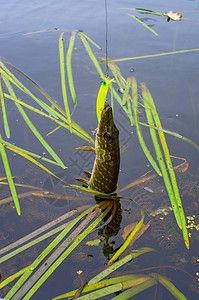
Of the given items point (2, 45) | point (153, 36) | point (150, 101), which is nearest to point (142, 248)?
point (150, 101)

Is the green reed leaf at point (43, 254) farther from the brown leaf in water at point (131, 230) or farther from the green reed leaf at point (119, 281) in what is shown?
the brown leaf in water at point (131, 230)

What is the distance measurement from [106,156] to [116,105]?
4.90 feet

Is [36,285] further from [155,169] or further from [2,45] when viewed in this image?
[2,45]

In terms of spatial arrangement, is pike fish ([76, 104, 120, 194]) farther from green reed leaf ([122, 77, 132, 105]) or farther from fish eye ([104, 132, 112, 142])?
green reed leaf ([122, 77, 132, 105])

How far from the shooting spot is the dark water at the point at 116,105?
8.16 feet

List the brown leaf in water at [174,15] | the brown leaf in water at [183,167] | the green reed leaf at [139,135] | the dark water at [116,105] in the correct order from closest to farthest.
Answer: the dark water at [116,105] < the green reed leaf at [139,135] < the brown leaf in water at [183,167] < the brown leaf in water at [174,15]

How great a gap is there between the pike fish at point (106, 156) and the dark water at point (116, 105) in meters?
0.22

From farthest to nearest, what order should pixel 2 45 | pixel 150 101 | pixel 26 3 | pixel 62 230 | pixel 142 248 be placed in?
pixel 26 3 → pixel 2 45 → pixel 150 101 → pixel 62 230 → pixel 142 248

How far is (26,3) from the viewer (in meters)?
7.22

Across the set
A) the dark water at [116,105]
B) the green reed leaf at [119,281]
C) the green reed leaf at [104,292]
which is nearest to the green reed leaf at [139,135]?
the dark water at [116,105]

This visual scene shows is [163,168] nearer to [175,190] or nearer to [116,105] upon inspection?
[175,190]

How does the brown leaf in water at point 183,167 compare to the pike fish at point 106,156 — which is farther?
the brown leaf in water at point 183,167

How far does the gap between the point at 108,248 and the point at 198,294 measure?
84cm

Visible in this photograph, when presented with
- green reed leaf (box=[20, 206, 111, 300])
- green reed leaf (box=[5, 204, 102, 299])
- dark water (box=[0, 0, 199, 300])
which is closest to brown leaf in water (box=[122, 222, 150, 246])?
dark water (box=[0, 0, 199, 300])
